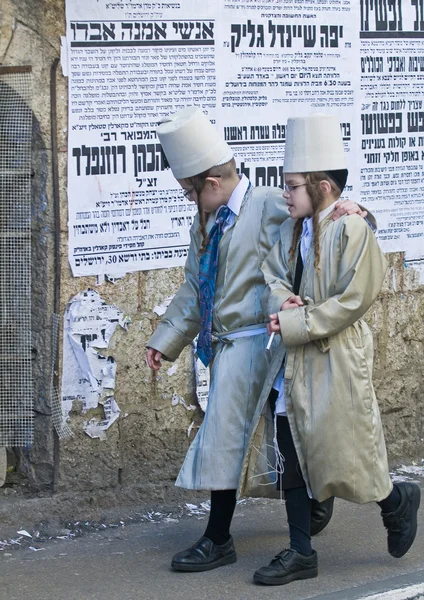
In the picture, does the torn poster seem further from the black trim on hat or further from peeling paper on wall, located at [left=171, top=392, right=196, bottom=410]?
the black trim on hat

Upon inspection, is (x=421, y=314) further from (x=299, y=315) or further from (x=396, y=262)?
(x=299, y=315)

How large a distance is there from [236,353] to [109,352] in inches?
42.5

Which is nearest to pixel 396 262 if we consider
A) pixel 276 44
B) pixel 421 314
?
pixel 421 314

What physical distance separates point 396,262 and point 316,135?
2.15m

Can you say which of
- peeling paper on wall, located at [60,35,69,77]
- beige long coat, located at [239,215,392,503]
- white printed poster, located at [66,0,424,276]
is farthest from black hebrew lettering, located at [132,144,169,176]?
beige long coat, located at [239,215,392,503]

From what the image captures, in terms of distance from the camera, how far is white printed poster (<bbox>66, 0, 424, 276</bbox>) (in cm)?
560

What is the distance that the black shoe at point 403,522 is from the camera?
4852 millimetres

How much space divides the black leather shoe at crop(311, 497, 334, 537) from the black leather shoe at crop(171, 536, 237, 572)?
1.61 ft

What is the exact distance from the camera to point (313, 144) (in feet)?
15.2

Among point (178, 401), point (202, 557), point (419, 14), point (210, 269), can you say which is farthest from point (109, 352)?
point (419, 14)

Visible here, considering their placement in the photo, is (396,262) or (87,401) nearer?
(87,401)

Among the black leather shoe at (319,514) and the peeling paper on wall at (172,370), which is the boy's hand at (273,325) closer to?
the black leather shoe at (319,514)

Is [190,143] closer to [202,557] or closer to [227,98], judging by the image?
[227,98]

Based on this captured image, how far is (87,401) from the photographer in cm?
567
